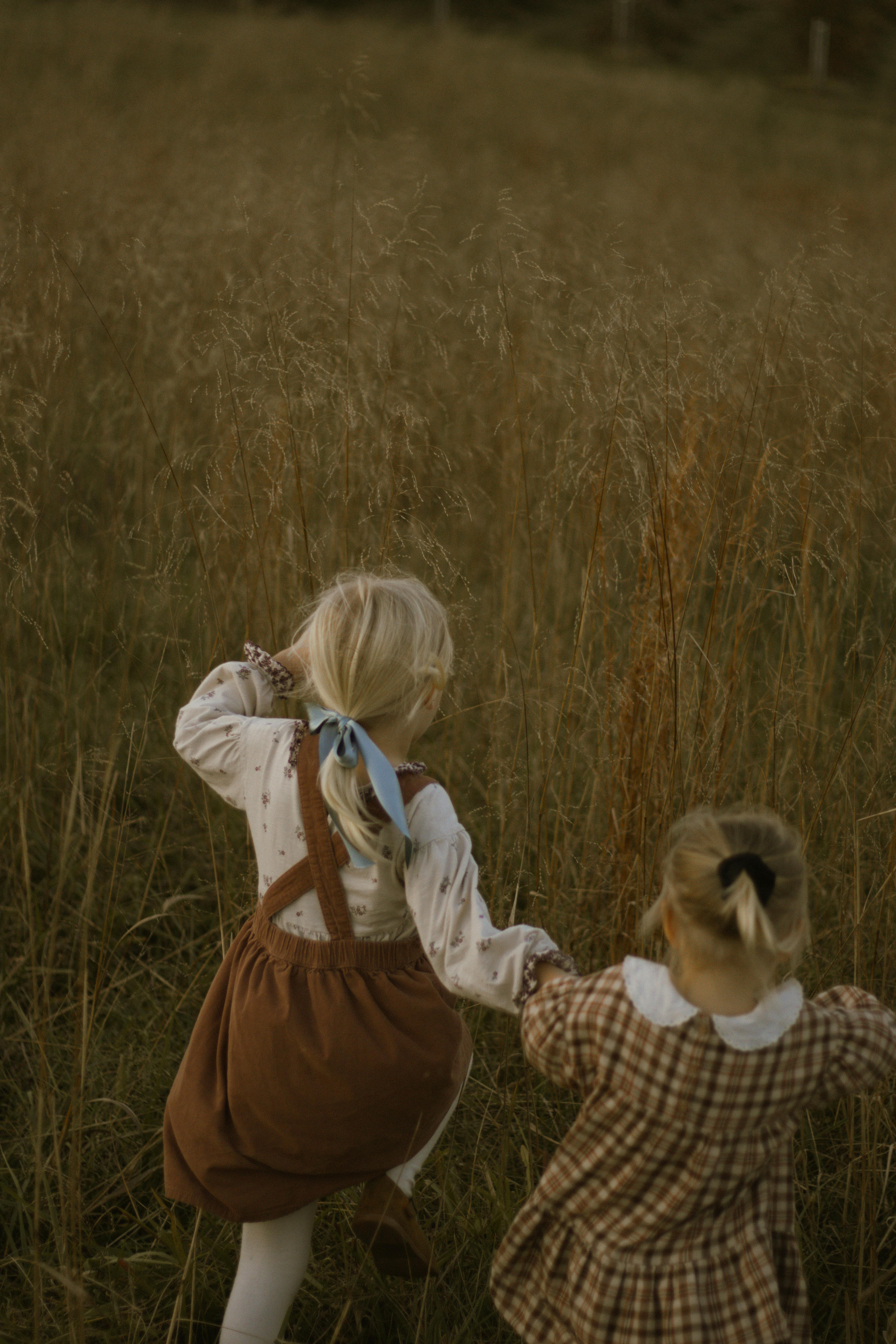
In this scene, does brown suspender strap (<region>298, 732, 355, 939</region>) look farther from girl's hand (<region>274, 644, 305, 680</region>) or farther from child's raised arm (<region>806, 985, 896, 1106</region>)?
child's raised arm (<region>806, 985, 896, 1106</region>)

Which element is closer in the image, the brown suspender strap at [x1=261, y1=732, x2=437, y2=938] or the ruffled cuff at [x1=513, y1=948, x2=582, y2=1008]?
the ruffled cuff at [x1=513, y1=948, x2=582, y2=1008]

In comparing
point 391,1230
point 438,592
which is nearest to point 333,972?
point 391,1230

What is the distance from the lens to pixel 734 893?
111 cm

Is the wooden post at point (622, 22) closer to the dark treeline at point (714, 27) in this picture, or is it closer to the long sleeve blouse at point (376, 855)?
the dark treeline at point (714, 27)

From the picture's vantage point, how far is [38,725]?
2.49 metres

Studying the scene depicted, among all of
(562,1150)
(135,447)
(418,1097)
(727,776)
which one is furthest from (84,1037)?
(135,447)

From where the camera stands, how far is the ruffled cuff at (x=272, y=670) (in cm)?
158

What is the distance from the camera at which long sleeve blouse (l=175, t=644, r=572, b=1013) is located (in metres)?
1.30

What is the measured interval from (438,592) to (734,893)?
1602 millimetres

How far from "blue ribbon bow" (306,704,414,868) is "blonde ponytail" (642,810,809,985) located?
33cm

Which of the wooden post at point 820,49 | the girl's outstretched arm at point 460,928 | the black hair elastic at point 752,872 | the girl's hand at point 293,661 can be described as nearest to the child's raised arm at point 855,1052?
the black hair elastic at point 752,872

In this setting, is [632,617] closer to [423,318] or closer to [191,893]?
[191,893]

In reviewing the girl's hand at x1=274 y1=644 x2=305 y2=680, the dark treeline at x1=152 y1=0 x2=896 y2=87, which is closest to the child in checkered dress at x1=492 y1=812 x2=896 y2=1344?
the girl's hand at x1=274 y1=644 x2=305 y2=680

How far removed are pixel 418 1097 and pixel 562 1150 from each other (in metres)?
0.25
